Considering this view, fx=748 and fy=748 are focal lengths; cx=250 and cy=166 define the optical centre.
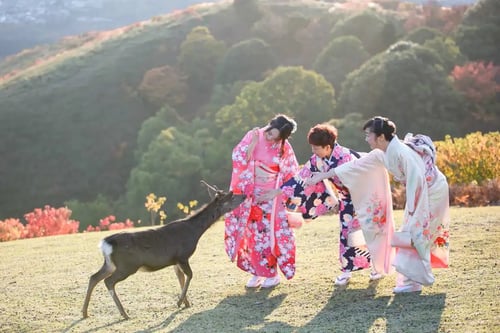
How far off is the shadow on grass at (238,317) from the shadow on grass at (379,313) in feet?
1.57

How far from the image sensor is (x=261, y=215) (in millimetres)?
8953

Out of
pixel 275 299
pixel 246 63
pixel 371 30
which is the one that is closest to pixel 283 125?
pixel 275 299

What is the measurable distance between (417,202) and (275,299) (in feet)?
6.51

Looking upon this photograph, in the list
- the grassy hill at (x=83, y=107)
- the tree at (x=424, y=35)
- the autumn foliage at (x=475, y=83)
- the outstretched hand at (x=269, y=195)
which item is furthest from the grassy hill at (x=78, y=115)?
the outstretched hand at (x=269, y=195)

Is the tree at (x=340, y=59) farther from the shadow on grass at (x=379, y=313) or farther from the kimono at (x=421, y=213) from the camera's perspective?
the shadow on grass at (x=379, y=313)

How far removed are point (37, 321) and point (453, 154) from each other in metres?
10.6

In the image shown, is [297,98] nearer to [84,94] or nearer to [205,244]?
[84,94]

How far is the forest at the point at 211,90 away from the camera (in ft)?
126

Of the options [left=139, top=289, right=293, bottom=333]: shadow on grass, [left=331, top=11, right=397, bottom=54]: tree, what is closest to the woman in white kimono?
[left=139, top=289, right=293, bottom=333]: shadow on grass

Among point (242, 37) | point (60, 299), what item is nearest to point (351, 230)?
point (60, 299)

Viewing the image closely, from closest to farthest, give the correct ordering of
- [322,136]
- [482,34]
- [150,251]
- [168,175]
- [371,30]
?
1. [150,251]
2. [322,136]
3. [168,175]
4. [482,34]
5. [371,30]

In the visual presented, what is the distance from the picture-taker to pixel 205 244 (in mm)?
12398

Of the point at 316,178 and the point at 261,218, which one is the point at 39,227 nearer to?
the point at 261,218

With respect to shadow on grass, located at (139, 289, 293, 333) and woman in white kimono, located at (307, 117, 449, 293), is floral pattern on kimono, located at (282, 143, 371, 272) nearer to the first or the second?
woman in white kimono, located at (307, 117, 449, 293)
